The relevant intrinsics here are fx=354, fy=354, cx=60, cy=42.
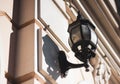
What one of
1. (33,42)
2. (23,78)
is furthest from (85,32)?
(23,78)

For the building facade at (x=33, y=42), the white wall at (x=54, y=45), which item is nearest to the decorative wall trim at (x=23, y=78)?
the building facade at (x=33, y=42)

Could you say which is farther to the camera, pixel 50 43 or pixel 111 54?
pixel 111 54

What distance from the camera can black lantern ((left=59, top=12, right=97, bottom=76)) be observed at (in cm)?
257

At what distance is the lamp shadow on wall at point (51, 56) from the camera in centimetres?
252

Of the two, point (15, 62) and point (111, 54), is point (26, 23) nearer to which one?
point (15, 62)

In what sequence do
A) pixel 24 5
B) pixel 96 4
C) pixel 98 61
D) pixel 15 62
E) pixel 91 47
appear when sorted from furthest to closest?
pixel 96 4 → pixel 98 61 → pixel 24 5 → pixel 91 47 → pixel 15 62

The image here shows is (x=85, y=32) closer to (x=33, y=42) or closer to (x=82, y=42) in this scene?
(x=82, y=42)

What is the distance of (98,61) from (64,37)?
0.98m

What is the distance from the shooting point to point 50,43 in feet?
8.79

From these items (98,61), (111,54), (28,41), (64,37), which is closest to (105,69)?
(98,61)

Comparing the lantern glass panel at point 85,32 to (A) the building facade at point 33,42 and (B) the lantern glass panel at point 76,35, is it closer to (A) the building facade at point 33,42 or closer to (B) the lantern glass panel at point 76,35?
(B) the lantern glass panel at point 76,35

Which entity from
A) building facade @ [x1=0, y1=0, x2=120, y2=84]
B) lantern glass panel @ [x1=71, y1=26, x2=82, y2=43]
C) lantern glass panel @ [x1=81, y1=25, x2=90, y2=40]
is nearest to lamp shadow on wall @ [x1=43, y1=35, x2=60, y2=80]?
building facade @ [x1=0, y1=0, x2=120, y2=84]

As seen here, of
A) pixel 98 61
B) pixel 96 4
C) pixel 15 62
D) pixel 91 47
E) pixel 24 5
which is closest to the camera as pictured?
pixel 15 62

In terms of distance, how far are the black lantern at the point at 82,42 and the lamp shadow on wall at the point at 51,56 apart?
60 millimetres
